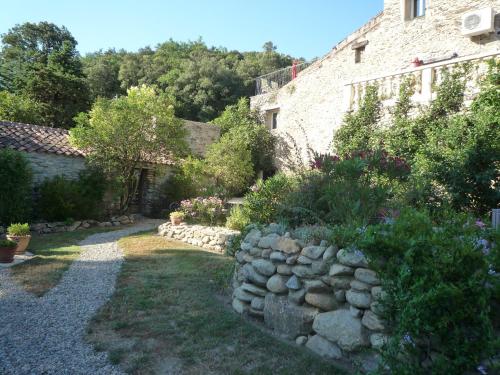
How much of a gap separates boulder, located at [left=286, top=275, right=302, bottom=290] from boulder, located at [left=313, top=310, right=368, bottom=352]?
39cm

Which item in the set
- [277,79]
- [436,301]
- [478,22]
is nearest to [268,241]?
[436,301]

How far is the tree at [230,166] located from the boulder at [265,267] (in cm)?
1057

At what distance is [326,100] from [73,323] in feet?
43.0

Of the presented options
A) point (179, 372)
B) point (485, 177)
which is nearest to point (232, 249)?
point (179, 372)

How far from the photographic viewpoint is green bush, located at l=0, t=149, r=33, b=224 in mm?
10086

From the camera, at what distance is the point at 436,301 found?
7.51 feet

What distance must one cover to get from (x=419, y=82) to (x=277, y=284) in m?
9.13

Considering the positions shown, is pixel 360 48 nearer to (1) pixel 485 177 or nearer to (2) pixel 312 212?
(1) pixel 485 177

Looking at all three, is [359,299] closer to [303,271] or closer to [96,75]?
[303,271]

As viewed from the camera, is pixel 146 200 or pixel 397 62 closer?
pixel 397 62

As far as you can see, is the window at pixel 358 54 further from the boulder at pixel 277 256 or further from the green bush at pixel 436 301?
the green bush at pixel 436 301

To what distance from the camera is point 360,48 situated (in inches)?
565

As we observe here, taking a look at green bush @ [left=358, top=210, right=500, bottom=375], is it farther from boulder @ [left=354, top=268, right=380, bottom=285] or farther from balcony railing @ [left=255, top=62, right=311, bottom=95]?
balcony railing @ [left=255, top=62, right=311, bottom=95]

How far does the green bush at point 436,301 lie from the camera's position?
227cm
